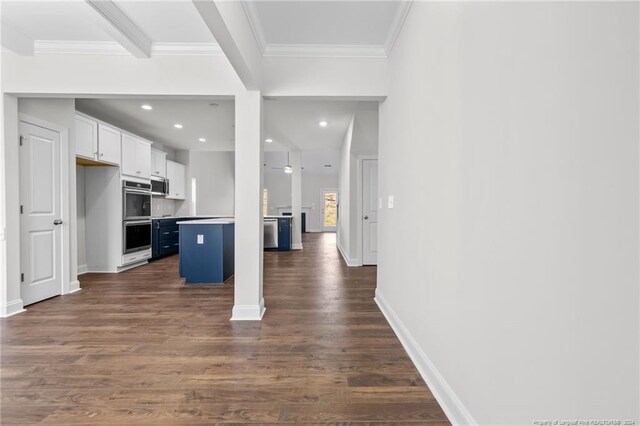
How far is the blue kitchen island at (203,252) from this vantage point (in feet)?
13.5

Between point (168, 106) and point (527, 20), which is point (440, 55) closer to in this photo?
point (527, 20)

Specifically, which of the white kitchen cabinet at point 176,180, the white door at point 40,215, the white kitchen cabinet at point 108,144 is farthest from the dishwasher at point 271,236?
the white door at point 40,215


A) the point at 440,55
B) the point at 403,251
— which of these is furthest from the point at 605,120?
the point at 403,251

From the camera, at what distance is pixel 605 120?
75cm

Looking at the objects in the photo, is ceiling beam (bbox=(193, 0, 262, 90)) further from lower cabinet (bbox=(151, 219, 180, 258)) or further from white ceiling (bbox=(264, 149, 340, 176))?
white ceiling (bbox=(264, 149, 340, 176))

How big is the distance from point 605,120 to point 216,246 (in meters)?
4.08

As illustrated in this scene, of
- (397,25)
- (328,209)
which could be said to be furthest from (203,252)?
(328,209)

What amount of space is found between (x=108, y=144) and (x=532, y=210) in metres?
5.43

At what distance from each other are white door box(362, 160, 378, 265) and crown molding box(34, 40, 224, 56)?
330 cm

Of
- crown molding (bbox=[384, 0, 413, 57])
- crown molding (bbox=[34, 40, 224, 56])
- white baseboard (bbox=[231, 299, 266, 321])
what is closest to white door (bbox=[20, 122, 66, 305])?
crown molding (bbox=[34, 40, 224, 56])

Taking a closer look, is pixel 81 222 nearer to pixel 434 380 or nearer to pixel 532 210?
pixel 434 380

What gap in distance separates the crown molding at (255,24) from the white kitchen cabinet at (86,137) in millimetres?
3022

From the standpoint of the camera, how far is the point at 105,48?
9.04ft

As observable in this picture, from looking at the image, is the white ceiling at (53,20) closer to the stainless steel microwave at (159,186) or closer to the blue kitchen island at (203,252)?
the blue kitchen island at (203,252)
